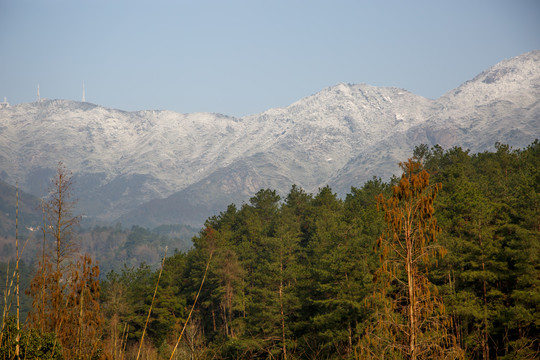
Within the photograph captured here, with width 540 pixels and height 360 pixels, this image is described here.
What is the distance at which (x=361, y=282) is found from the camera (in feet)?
127

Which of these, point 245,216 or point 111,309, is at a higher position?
point 245,216

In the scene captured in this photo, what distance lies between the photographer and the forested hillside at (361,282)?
50.1 feet

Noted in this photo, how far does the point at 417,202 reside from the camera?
9.41 metres

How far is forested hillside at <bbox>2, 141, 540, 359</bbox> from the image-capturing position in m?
15.3

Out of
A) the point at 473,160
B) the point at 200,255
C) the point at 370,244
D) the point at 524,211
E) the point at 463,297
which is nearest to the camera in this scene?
the point at 463,297

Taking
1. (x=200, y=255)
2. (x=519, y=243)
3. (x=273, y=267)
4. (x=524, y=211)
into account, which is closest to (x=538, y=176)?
(x=524, y=211)

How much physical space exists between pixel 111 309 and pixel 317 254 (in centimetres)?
2363

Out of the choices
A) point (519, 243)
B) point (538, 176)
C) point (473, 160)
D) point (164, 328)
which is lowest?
point (164, 328)

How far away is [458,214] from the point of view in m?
46.9

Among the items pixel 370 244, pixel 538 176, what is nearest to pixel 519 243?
pixel 370 244

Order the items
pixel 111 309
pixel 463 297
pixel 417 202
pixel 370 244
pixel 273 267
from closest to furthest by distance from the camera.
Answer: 1. pixel 417 202
2. pixel 463 297
3. pixel 370 244
4. pixel 273 267
5. pixel 111 309

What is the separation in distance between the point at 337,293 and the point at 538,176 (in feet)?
73.6

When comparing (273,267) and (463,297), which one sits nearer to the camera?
(463,297)

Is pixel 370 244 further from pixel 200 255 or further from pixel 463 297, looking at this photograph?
pixel 200 255
